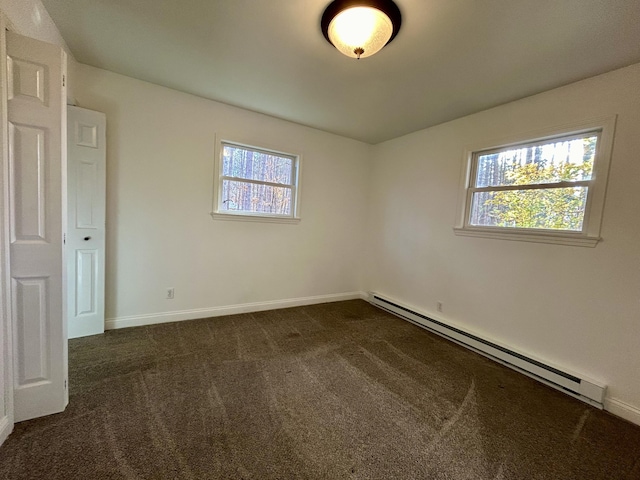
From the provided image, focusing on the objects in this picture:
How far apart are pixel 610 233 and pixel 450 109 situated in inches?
71.9

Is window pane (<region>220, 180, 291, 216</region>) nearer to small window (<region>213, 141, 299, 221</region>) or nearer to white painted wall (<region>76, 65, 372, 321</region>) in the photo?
small window (<region>213, 141, 299, 221</region>)

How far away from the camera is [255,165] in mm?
3438

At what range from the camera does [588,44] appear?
5.79 feet

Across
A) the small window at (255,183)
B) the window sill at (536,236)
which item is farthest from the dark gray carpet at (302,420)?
the small window at (255,183)


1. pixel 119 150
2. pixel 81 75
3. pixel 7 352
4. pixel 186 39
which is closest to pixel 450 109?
pixel 186 39

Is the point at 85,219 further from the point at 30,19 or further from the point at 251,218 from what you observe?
the point at 251,218

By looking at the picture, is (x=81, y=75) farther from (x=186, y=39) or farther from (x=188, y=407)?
(x=188, y=407)

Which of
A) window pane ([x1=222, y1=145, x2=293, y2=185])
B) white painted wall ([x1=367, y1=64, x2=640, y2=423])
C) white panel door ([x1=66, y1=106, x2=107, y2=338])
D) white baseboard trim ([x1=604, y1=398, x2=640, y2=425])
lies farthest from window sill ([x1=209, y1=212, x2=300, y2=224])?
white baseboard trim ([x1=604, y1=398, x2=640, y2=425])

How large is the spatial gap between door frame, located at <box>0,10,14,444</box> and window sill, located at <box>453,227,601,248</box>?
3.69 m

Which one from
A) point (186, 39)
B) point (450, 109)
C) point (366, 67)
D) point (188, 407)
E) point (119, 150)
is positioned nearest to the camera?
point (188, 407)

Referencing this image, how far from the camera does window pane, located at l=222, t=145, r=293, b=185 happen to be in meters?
3.24

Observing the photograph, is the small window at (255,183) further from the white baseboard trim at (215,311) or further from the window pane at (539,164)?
the window pane at (539,164)

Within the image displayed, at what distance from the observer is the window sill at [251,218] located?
3186 mm

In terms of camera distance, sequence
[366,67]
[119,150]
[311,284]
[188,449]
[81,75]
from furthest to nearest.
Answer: [311,284] → [119,150] → [81,75] → [366,67] → [188,449]
